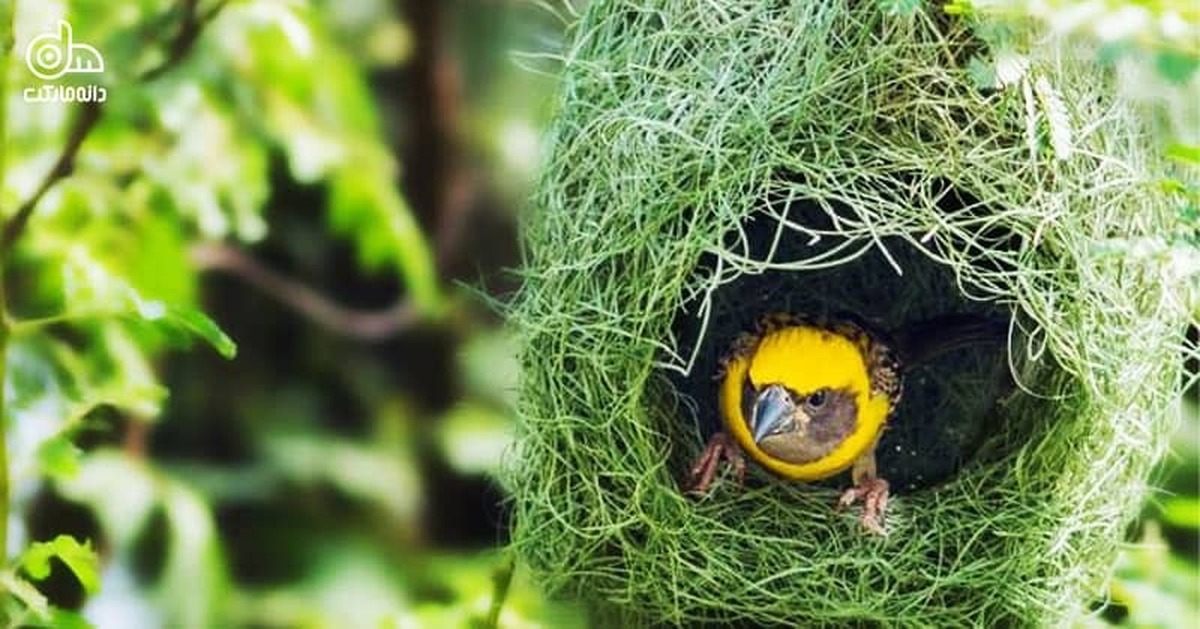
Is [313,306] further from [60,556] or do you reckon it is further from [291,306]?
[60,556]

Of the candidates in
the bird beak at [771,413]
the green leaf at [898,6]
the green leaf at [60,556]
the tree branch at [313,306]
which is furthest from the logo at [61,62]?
the tree branch at [313,306]

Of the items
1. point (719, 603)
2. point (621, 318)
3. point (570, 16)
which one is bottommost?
point (719, 603)

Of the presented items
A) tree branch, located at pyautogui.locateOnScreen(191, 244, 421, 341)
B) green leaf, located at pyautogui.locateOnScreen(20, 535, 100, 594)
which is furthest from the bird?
tree branch, located at pyautogui.locateOnScreen(191, 244, 421, 341)

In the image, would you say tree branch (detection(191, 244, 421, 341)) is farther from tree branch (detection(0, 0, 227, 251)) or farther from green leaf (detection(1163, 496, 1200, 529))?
green leaf (detection(1163, 496, 1200, 529))

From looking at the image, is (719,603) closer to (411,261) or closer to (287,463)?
(411,261)

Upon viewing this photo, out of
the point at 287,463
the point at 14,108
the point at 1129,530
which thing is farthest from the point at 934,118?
the point at 287,463

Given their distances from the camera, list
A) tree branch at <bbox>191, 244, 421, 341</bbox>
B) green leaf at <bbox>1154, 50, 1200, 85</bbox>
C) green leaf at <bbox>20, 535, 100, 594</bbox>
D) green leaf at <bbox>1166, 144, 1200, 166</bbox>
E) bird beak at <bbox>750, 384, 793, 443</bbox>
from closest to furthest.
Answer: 1. green leaf at <bbox>1154, 50, 1200, 85</bbox>
2. green leaf at <bbox>1166, 144, 1200, 166</bbox>
3. green leaf at <bbox>20, 535, 100, 594</bbox>
4. bird beak at <bbox>750, 384, 793, 443</bbox>
5. tree branch at <bbox>191, 244, 421, 341</bbox>
